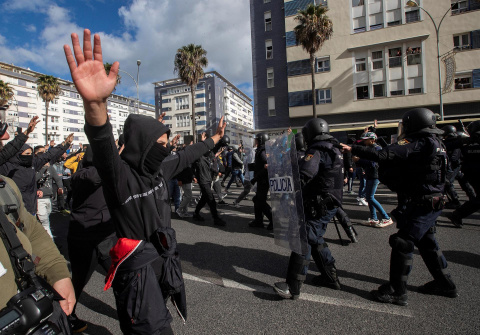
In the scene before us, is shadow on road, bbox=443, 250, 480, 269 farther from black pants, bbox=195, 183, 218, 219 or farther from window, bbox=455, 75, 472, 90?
window, bbox=455, 75, 472, 90

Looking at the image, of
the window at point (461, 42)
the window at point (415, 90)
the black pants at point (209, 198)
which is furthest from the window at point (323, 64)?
the black pants at point (209, 198)

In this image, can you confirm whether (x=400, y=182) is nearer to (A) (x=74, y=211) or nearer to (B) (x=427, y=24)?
(A) (x=74, y=211)

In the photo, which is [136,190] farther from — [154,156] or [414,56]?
[414,56]

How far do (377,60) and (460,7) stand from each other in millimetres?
6386

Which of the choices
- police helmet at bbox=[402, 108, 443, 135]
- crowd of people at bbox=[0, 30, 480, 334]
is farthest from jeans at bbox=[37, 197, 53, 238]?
police helmet at bbox=[402, 108, 443, 135]

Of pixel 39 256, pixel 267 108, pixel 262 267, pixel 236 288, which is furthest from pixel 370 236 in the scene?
pixel 267 108

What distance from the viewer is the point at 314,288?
3.28 m

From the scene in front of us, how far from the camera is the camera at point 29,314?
993mm

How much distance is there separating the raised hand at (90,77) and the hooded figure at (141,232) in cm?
27

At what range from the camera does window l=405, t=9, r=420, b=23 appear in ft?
73.5

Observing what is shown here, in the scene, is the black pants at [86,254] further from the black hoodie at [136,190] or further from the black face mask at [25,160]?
the black face mask at [25,160]

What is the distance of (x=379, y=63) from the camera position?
23750 millimetres

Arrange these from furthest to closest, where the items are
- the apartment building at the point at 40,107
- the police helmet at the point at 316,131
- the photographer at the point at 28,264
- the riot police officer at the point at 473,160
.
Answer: the apartment building at the point at 40,107
the riot police officer at the point at 473,160
the police helmet at the point at 316,131
the photographer at the point at 28,264

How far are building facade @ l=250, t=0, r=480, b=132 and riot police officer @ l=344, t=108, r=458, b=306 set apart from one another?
22.8 meters
